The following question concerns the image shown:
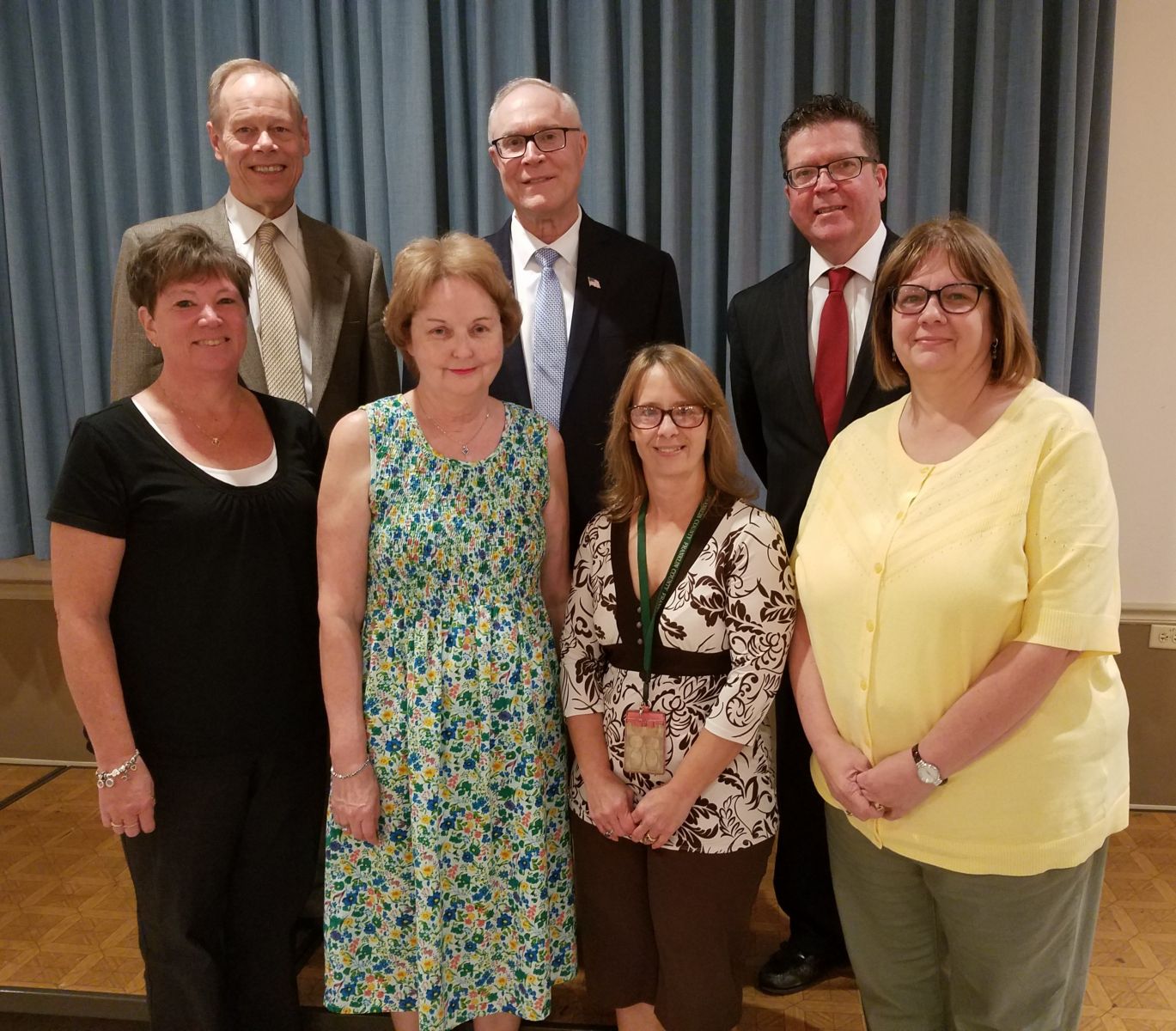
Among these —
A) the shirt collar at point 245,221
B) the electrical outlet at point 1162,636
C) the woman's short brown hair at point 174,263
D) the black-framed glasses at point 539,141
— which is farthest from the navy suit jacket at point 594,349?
the electrical outlet at point 1162,636

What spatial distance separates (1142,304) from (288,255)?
2692 mm

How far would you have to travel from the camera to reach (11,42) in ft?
10.6

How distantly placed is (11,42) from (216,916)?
301 cm

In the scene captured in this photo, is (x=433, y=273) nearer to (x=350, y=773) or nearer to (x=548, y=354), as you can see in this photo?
(x=548, y=354)

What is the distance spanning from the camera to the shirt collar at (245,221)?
2295 mm

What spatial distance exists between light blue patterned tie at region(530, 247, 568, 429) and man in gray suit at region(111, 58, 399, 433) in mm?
450

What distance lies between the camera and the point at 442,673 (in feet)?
5.98

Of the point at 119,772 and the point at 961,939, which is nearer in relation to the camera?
the point at 961,939

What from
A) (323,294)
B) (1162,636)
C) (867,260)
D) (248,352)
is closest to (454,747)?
(248,352)

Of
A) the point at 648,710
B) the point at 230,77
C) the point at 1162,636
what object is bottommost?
the point at 1162,636

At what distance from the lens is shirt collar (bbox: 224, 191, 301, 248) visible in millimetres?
2295

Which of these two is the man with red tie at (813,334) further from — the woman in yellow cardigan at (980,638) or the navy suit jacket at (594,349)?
the woman in yellow cardigan at (980,638)

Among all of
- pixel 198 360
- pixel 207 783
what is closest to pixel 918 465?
pixel 198 360

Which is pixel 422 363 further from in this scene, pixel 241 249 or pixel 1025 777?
pixel 1025 777
